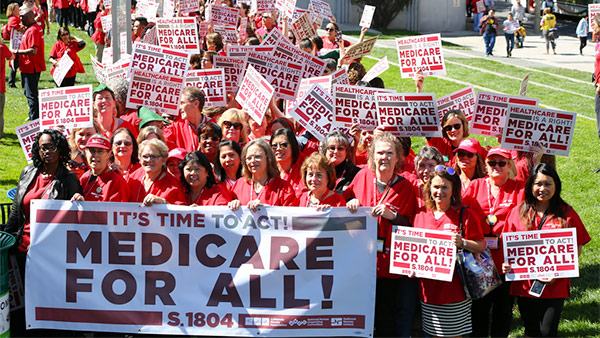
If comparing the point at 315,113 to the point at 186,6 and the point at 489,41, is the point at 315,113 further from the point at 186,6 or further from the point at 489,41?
the point at 489,41

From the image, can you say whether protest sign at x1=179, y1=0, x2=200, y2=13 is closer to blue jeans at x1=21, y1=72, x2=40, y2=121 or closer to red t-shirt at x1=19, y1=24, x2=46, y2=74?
red t-shirt at x1=19, y1=24, x2=46, y2=74

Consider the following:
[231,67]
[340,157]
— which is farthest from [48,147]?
[231,67]

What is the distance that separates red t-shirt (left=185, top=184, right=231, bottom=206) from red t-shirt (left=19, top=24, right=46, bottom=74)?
9.90 metres

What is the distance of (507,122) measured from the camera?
7836 millimetres

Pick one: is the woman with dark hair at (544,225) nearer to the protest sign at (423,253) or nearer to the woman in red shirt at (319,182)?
the protest sign at (423,253)

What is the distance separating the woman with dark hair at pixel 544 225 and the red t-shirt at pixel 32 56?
1168cm

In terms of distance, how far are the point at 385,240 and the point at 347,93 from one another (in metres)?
2.45

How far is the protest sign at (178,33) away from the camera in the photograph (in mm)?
12586

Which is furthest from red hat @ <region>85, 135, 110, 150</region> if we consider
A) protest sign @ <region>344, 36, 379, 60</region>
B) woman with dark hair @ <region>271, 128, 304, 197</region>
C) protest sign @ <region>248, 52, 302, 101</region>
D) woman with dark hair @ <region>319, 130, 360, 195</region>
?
protest sign @ <region>344, 36, 379, 60</region>

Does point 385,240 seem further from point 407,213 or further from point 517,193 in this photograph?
point 517,193

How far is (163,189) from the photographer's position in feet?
23.1

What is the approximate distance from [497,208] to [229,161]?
8.15ft

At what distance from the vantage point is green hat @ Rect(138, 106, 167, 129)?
907cm

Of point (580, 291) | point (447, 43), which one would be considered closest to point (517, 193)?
point (580, 291)
